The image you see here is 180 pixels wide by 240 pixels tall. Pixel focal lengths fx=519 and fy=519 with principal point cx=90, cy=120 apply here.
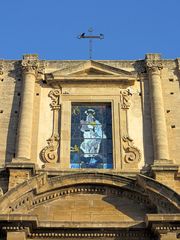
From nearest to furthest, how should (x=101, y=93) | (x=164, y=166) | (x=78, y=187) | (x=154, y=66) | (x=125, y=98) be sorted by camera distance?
1. (x=78, y=187)
2. (x=164, y=166)
3. (x=125, y=98)
4. (x=101, y=93)
5. (x=154, y=66)

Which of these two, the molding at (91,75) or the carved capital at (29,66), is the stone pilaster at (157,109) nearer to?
the molding at (91,75)

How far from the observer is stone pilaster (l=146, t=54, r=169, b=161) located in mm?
15328

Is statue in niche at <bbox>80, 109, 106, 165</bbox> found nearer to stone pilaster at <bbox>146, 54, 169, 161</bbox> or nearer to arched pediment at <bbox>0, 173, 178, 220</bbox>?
arched pediment at <bbox>0, 173, 178, 220</bbox>

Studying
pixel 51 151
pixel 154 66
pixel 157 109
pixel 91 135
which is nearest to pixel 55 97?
pixel 91 135

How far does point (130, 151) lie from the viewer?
51.2 feet

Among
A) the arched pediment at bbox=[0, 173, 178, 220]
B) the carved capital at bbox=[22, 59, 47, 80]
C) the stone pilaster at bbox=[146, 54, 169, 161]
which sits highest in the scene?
the carved capital at bbox=[22, 59, 47, 80]

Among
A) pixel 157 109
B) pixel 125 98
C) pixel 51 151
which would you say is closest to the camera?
pixel 51 151

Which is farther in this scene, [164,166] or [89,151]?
[89,151]

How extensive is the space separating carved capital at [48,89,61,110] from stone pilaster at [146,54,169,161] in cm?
304

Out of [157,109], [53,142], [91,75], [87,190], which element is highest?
[91,75]

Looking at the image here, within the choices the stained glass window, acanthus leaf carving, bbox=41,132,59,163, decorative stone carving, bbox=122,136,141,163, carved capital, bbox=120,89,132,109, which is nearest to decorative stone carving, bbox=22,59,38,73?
the stained glass window

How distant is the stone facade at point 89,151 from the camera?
43.4ft

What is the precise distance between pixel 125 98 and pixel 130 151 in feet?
7.02

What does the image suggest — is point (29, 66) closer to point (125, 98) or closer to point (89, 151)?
point (125, 98)
